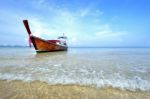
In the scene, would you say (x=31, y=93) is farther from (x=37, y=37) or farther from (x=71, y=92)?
(x=37, y=37)

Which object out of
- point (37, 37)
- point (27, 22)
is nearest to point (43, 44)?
point (37, 37)

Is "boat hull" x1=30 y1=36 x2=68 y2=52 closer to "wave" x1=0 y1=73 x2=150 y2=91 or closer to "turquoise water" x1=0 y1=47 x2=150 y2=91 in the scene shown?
"turquoise water" x1=0 y1=47 x2=150 y2=91

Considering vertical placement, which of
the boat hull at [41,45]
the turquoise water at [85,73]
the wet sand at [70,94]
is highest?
the boat hull at [41,45]

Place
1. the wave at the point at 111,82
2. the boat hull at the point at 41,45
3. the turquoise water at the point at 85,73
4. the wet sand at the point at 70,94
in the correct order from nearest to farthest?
the wet sand at the point at 70,94 < the wave at the point at 111,82 < the turquoise water at the point at 85,73 < the boat hull at the point at 41,45

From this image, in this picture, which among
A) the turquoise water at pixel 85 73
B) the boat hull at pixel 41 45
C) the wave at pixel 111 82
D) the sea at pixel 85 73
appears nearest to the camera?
the wave at pixel 111 82

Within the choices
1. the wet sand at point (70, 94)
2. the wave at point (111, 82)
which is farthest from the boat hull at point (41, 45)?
the wet sand at point (70, 94)

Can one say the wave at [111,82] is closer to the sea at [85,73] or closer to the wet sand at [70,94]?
the sea at [85,73]

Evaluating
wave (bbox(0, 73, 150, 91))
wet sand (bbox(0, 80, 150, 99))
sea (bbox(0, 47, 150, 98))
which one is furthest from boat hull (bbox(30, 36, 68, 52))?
wet sand (bbox(0, 80, 150, 99))

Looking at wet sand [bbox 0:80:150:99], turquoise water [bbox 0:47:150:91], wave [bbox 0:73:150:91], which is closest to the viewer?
wet sand [bbox 0:80:150:99]

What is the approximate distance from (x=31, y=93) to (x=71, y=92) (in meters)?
0.92

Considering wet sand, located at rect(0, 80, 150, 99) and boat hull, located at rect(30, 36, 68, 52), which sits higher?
boat hull, located at rect(30, 36, 68, 52)

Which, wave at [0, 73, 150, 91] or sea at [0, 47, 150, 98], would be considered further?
sea at [0, 47, 150, 98]

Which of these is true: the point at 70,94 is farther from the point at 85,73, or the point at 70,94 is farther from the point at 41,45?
the point at 41,45

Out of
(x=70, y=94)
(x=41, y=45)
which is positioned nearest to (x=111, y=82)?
(x=70, y=94)
